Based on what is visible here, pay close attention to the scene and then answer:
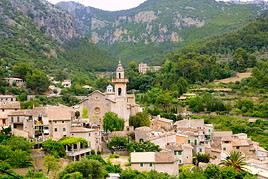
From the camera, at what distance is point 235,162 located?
31844mm

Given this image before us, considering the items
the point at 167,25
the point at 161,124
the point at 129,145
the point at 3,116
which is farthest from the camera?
the point at 167,25

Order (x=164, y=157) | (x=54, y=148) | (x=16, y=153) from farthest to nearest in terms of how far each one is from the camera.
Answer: (x=54, y=148), (x=164, y=157), (x=16, y=153)

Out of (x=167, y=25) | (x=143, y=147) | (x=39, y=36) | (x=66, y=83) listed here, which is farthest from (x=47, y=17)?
(x=143, y=147)

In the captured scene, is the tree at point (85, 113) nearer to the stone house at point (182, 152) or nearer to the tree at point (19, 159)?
the stone house at point (182, 152)

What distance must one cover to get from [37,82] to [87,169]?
2837 centimetres

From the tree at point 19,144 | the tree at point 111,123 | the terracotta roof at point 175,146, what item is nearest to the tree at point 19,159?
the tree at point 19,144

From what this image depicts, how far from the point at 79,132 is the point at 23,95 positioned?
17483mm

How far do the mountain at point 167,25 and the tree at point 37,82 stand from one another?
78.6m

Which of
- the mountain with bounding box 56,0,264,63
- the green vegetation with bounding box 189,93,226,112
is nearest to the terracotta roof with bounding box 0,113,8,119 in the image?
the green vegetation with bounding box 189,93,226,112

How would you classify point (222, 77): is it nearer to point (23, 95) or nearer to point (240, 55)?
point (240, 55)

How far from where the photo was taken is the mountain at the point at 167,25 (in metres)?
146

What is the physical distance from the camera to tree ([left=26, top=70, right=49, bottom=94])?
55.0 meters

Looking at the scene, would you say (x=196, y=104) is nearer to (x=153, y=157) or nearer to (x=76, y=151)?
A: (x=153, y=157)

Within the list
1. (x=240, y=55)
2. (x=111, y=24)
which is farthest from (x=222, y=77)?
(x=111, y=24)
